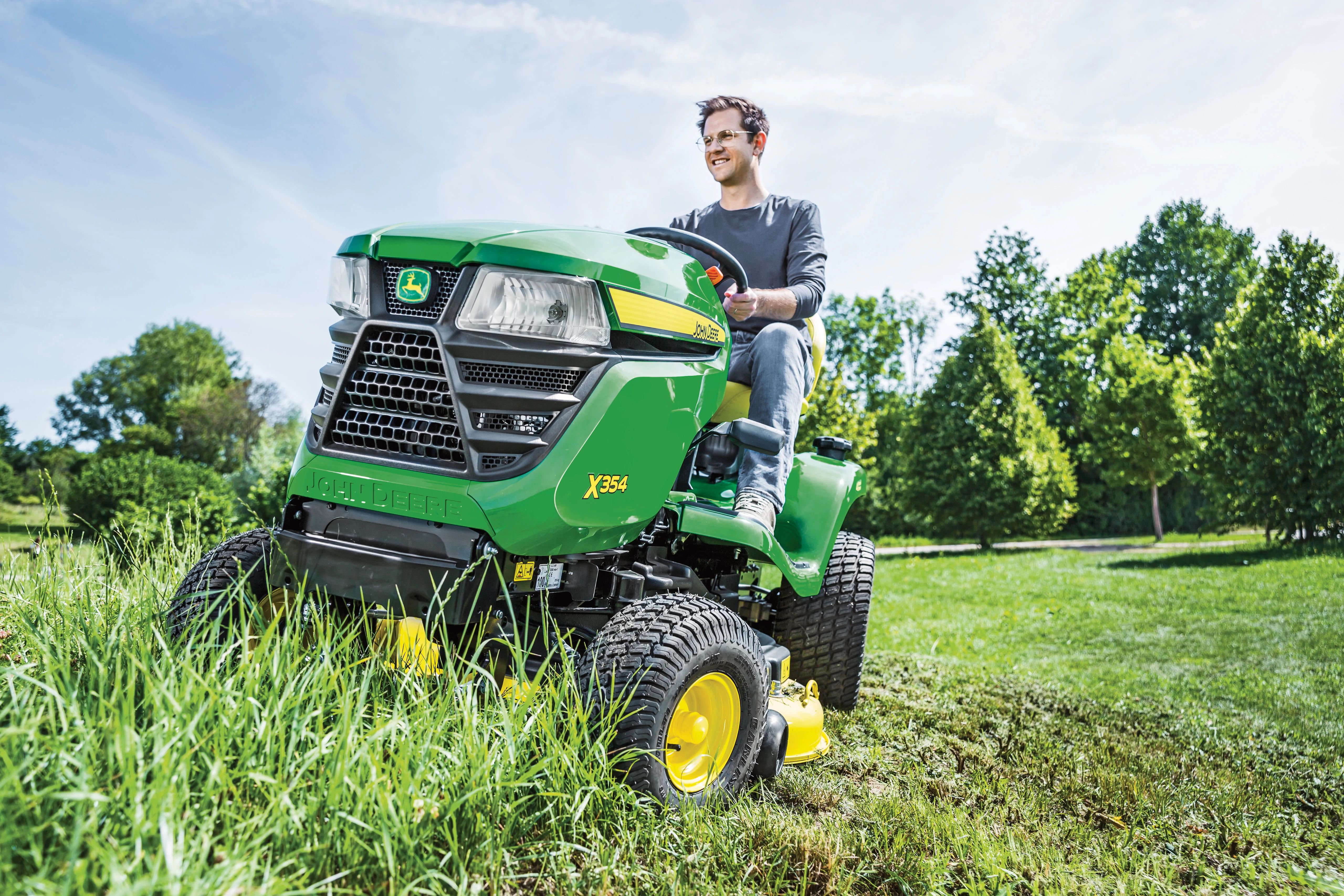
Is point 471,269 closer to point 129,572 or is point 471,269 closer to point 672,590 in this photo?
point 672,590

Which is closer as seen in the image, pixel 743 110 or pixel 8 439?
pixel 743 110

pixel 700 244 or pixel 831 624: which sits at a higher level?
pixel 700 244

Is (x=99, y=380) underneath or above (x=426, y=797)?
above

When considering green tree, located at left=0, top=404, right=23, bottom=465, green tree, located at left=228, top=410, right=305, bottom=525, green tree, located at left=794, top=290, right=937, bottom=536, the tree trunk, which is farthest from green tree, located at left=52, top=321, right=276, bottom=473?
the tree trunk

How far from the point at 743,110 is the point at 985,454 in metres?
17.5

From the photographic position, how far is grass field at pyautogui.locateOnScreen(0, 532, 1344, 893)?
1.43 m

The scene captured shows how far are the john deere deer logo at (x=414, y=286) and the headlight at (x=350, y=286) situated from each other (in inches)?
5.0

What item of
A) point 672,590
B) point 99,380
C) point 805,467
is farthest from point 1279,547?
point 99,380

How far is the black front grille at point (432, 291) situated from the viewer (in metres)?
2.19

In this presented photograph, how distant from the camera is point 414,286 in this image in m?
2.21

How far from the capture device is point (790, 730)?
2.80 m

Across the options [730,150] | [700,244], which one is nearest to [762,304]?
[700,244]

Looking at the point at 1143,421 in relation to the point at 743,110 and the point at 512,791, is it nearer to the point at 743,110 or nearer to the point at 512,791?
the point at 743,110

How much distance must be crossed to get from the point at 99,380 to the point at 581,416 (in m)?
45.2
